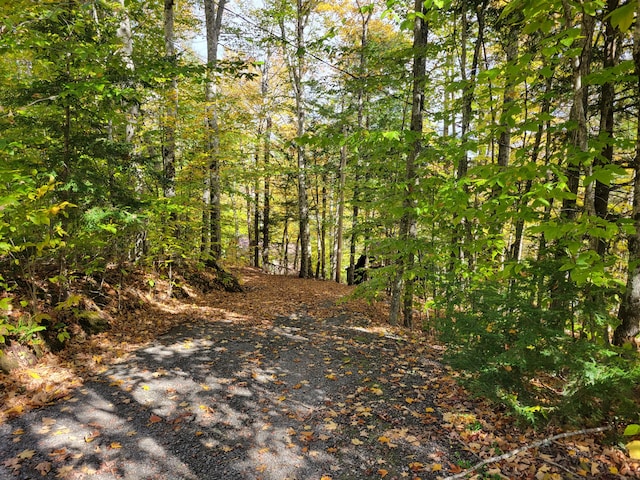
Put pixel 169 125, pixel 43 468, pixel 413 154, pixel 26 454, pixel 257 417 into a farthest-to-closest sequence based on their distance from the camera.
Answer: pixel 169 125 < pixel 413 154 < pixel 257 417 < pixel 26 454 < pixel 43 468

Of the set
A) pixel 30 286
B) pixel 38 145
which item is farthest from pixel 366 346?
pixel 38 145

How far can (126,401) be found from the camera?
436 cm

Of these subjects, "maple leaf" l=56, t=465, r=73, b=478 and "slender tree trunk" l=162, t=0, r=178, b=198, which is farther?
"slender tree trunk" l=162, t=0, r=178, b=198

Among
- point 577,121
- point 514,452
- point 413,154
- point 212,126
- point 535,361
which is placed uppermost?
point 212,126

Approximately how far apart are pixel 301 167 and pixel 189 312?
869 cm

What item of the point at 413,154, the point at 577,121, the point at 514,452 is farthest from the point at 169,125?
the point at 514,452

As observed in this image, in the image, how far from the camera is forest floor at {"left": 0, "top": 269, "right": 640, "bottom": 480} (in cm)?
329

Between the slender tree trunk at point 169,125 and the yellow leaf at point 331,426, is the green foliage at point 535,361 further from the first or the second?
the slender tree trunk at point 169,125

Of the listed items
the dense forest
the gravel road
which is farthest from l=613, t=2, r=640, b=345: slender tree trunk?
the gravel road

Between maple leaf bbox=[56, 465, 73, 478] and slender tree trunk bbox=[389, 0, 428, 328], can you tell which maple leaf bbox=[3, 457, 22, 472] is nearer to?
maple leaf bbox=[56, 465, 73, 478]

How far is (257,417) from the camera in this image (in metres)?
4.22

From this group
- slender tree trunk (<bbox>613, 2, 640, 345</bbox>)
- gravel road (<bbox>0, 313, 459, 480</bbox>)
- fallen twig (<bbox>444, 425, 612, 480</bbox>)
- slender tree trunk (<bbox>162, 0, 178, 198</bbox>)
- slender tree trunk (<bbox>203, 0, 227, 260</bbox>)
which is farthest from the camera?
slender tree trunk (<bbox>203, 0, 227, 260</bbox>)

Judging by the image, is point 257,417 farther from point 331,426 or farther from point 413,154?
point 413,154

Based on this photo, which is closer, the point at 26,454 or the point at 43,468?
A: the point at 43,468
